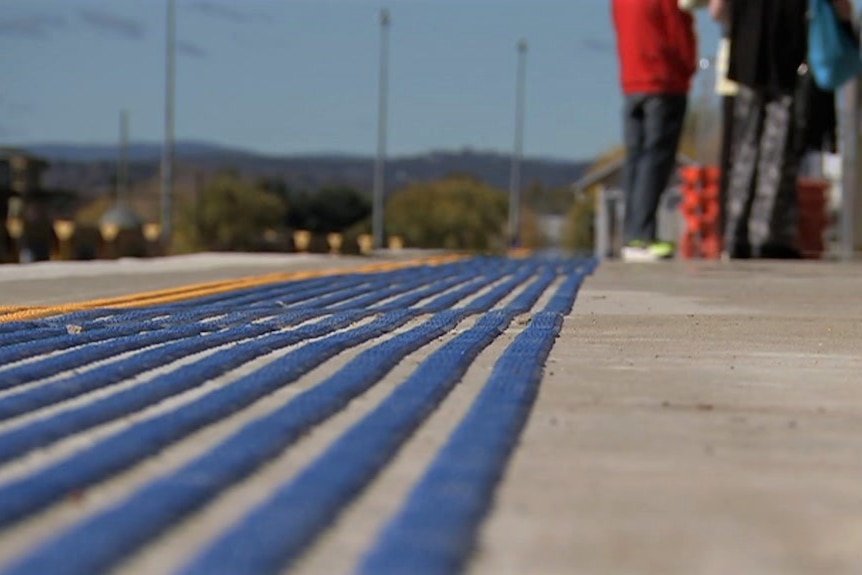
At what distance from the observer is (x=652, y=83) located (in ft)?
46.6

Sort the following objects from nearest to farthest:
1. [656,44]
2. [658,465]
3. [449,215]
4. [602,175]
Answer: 1. [658,465]
2. [656,44]
3. [602,175]
4. [449,215]

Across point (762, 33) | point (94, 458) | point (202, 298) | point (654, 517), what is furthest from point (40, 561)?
point (762, 33)

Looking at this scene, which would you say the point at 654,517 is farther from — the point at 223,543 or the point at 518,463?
the point at 223,543

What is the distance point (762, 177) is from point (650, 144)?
8.27 ft

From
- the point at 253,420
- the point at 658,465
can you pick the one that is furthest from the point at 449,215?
the point at 658,465

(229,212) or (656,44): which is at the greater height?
(656,44)

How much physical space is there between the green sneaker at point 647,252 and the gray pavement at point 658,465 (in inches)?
343

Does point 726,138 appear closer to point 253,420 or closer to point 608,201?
point 253,420

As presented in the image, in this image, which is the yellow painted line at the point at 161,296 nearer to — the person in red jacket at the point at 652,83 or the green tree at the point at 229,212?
the person in red jacket at the point at 652,83

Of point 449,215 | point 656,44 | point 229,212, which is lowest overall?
point 449,215

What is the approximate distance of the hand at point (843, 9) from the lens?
1502 cm

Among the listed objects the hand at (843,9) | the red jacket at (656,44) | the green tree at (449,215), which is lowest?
the green tree at (449,215)

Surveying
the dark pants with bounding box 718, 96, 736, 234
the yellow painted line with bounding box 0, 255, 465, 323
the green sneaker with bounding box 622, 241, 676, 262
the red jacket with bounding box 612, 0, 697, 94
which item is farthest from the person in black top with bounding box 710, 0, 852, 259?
the yellow painted line with bounding box 0, 255, 465, 323

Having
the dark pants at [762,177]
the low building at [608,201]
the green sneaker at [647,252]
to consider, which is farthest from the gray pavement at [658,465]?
the low building at [608,201]
